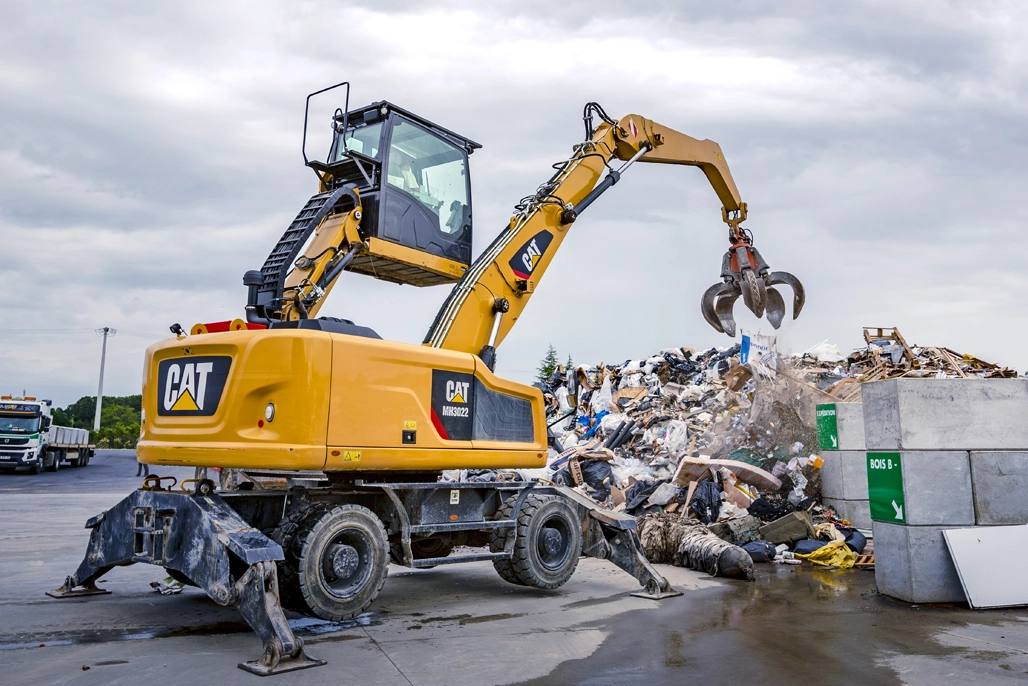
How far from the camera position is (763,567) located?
9.21 m

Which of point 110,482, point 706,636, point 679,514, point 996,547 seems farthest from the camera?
point 110,482

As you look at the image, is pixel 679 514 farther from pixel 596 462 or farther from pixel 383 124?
pixel 383 124

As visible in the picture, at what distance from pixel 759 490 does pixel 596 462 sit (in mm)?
2780

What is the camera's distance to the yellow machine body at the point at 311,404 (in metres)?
5.75

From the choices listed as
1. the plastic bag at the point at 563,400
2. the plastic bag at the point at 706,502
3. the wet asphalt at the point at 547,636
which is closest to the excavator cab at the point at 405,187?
the wet asphalt at the point at 547,636

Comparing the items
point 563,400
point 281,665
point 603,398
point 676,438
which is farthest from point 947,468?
point 563,400

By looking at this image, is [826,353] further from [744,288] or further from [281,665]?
[281,665]

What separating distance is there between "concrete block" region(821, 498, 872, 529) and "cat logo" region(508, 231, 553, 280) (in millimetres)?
5543

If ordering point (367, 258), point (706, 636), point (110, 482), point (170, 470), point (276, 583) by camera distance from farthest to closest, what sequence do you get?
1. point (170, 470)
2. point (110, 482)
3. point (367, 258)
4. point (706, 636)
5. point (276, 583)

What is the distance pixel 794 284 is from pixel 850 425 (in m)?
2.06

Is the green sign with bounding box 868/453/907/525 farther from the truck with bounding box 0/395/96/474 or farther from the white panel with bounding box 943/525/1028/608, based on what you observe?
the truck with bounding box 0/395/96/474

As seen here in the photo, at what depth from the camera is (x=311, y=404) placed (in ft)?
18.8

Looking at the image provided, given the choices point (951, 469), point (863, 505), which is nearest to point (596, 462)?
point (863, 505)

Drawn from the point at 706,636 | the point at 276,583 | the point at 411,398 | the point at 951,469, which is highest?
the point at 411,398
